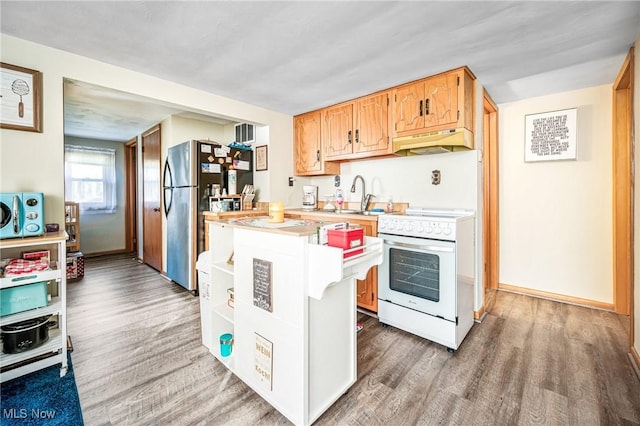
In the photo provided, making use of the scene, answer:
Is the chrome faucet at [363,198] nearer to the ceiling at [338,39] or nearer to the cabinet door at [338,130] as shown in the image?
the cabinet door at [338,130]

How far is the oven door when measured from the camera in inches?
85.2

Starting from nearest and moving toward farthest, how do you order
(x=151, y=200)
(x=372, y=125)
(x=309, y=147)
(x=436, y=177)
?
(x=436, y=177)
(x=372, y=125)
(x=309, y=147)
(x=151, y=200)

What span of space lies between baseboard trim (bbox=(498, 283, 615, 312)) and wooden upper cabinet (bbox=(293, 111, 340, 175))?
2614 millimetres

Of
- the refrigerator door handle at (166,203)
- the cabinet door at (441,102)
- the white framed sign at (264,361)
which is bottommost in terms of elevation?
the white framed sign at (264,361)

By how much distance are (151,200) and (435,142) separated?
4267mm

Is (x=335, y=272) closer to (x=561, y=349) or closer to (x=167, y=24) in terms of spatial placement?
(x=167, y=24)

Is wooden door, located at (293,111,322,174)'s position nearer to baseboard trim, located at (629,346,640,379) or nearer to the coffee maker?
the coffee maker

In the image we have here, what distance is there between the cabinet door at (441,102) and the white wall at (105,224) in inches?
228

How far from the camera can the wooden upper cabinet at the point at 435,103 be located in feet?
7.93

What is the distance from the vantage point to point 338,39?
198 cm

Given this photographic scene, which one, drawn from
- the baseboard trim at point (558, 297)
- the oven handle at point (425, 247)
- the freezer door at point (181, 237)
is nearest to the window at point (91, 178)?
the freezer door at point (181, 237)

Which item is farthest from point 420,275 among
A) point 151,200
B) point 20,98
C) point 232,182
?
point 151,200

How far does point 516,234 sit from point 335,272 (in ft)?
10.4

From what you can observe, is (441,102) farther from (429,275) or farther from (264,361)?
(264,361)
